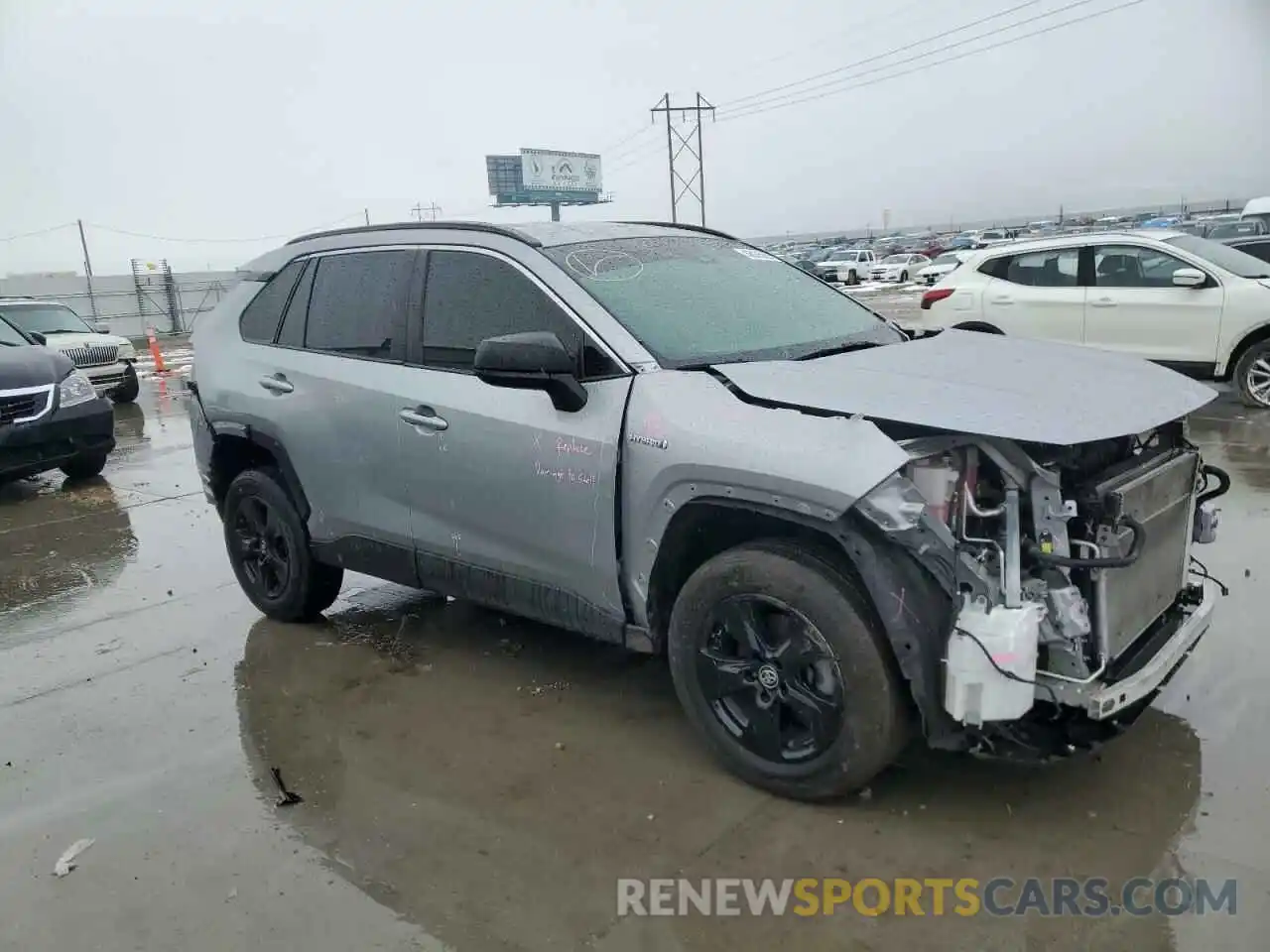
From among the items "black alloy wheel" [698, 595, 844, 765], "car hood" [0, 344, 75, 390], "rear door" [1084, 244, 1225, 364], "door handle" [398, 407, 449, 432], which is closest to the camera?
"black alloy wheel" [698, 595, 844, 765]

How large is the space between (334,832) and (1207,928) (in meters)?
2.57

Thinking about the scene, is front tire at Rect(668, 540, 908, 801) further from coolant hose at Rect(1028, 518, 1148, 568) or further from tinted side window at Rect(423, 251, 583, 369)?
tinted side window at Rect(423, 251, 583, 369)

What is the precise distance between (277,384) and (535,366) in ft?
6.53

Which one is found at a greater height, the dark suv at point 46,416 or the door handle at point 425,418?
the door handle at point 425,418

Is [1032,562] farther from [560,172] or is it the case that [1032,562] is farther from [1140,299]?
[560,172]

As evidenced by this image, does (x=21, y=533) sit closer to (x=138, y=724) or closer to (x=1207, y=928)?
(x=138, y=724)

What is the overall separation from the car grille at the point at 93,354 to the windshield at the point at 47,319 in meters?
1.21

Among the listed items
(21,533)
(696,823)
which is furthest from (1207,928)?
(21,533)

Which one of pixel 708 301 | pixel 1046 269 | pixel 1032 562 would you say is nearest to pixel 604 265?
pixel 708 301

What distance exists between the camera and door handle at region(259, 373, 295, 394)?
189 inches

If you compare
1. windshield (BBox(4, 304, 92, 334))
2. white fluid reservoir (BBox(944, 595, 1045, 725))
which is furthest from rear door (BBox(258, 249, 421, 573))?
windshield (BBox(4, 304, 92, 334))

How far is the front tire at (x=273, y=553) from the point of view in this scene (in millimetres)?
5000

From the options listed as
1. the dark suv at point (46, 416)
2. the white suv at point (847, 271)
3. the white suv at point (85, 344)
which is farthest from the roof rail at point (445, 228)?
the white suv at point (847, 271)

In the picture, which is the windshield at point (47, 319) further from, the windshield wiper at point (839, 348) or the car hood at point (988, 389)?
the car hood at point (988, 389)
